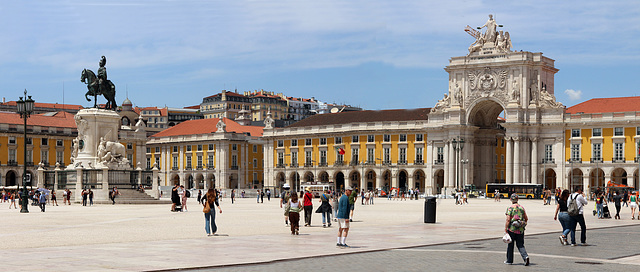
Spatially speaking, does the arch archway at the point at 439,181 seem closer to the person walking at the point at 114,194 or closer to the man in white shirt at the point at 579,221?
the person walking at the point at 114,194

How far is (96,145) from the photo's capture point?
58906 millimetres

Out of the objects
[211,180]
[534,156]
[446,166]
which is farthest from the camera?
[211,180]

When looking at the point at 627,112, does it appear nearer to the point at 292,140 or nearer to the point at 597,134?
the point at 597,134

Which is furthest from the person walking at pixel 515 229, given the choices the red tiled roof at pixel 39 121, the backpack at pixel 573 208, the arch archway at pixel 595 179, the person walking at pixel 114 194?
the red tiled roof at pixel 39 121

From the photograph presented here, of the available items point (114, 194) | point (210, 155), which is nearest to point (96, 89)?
point (114, 194)

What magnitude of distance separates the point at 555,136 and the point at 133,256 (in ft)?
307

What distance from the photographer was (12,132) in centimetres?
12175

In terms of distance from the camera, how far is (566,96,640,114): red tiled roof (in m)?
109

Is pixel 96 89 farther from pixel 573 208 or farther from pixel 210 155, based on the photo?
pixel 210 155

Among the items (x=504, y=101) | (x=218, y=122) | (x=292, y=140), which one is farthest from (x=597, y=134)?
(x=218, y=122)

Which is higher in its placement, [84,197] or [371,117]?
[371,117]

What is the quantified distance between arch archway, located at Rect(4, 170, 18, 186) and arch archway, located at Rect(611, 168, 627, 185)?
246ft

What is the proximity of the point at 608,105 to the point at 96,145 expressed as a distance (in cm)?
7246

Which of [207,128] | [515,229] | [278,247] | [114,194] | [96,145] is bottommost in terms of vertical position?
[114,194]
